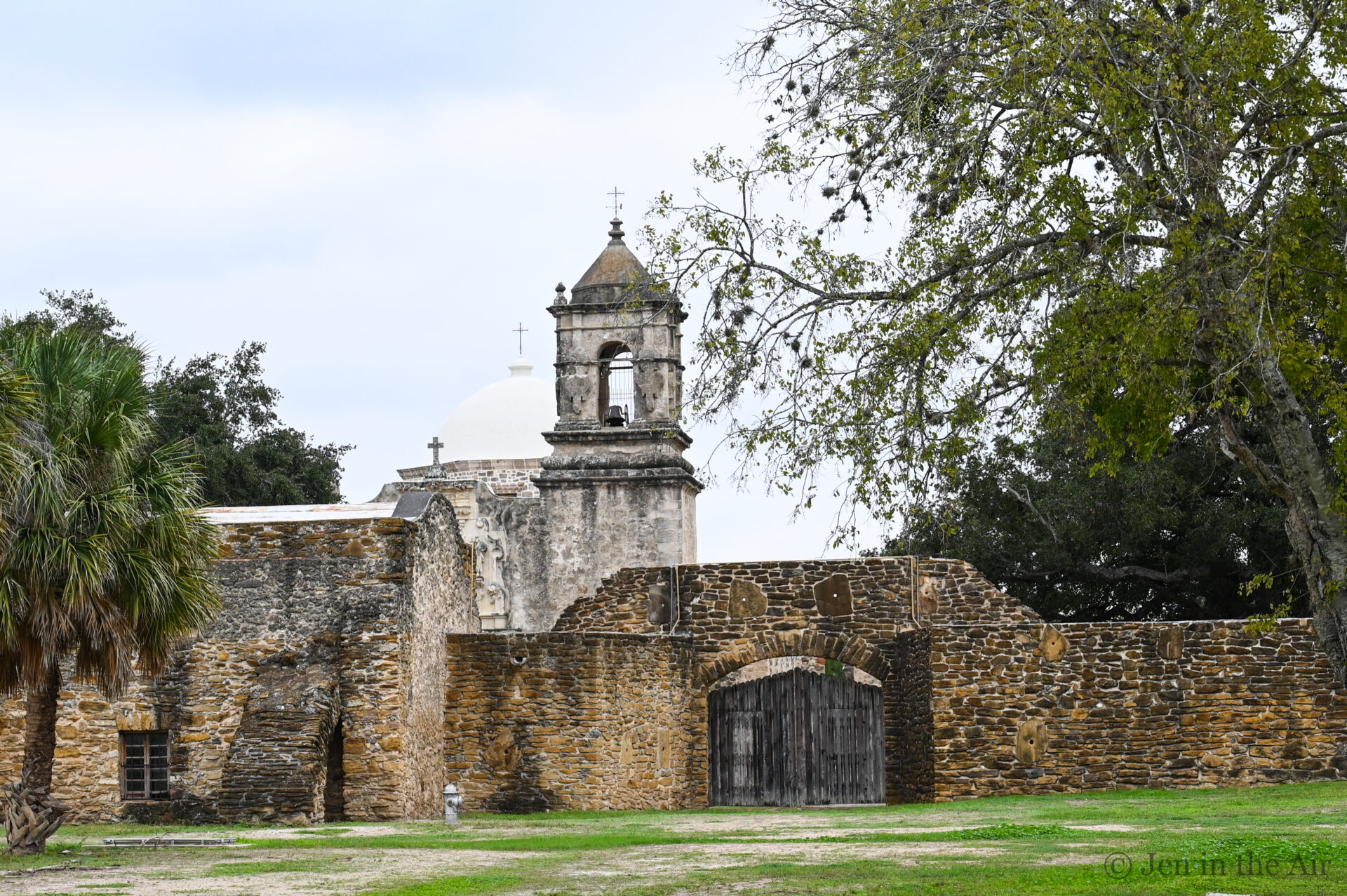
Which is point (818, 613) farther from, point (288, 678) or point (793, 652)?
point (288, 678)

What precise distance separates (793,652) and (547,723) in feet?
12.1

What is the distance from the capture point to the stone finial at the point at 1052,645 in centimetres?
1983

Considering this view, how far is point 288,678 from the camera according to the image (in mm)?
18094

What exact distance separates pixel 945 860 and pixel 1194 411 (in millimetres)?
3390

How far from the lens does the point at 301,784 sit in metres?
16.9

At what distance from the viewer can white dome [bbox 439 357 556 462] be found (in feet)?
129

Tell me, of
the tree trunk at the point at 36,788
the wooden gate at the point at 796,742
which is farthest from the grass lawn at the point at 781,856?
the wooden gate at the point at 796,742

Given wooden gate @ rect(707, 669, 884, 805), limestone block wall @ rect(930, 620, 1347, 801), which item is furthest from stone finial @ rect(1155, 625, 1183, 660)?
wooden gate @ rect(707, 669, 884, 805)

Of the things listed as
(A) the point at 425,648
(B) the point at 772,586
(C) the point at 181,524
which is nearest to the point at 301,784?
(A) the point at 425,648

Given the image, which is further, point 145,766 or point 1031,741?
point 1031,741

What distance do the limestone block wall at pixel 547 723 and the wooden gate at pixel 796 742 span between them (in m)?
1.65

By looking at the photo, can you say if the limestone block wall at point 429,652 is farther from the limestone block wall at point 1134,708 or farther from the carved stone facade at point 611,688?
the limestone block wall at point 1134,708

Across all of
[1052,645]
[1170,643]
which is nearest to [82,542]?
[1052,645]

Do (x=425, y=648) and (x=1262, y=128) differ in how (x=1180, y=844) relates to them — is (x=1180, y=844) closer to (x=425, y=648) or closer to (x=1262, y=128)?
(x=1262, y=128)
